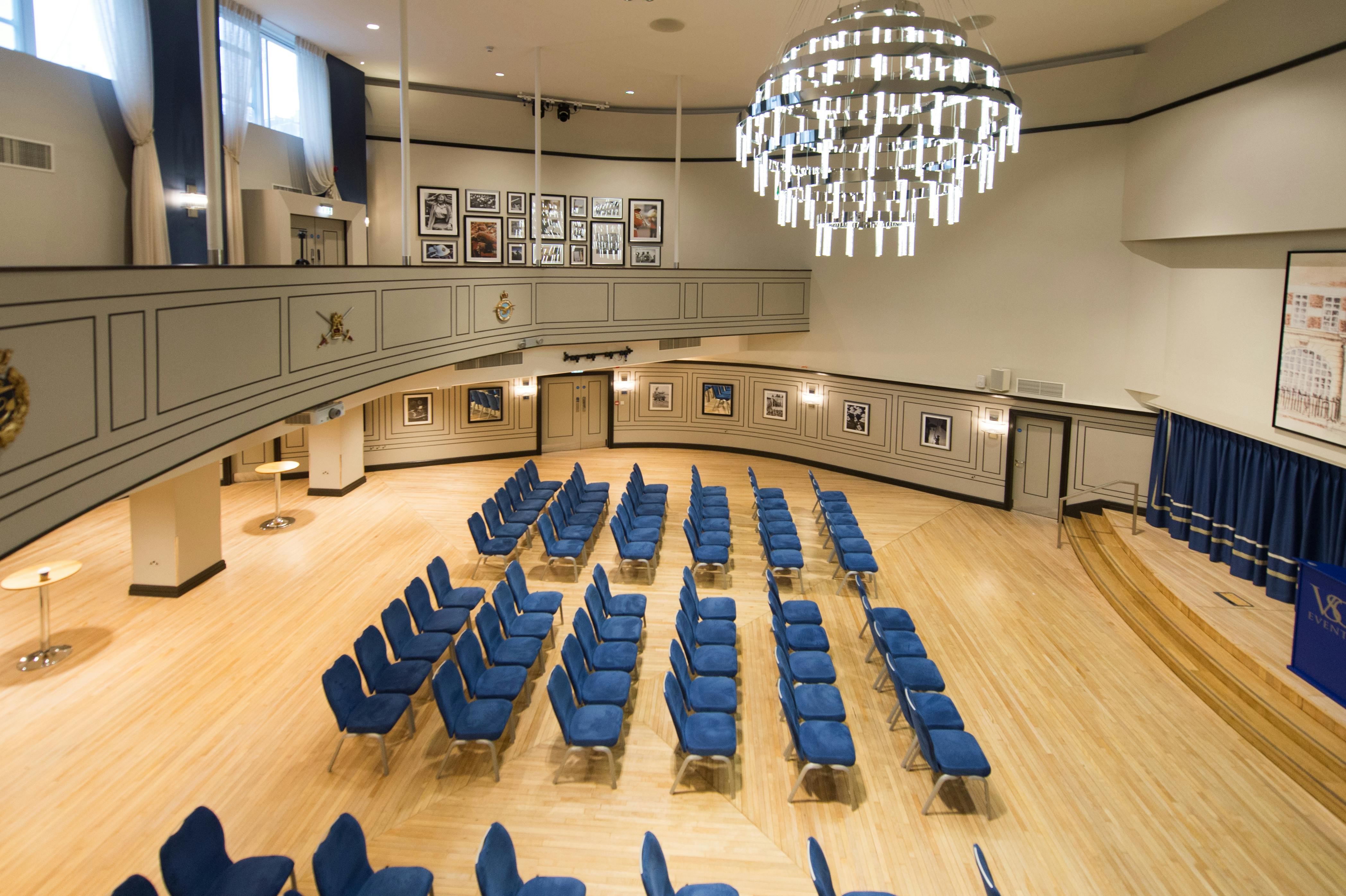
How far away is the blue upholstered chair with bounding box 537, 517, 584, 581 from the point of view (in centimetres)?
1006

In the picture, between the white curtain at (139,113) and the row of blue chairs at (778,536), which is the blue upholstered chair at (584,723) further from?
the white curtain at (139,113)

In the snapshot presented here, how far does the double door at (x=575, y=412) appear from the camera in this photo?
17.3 m

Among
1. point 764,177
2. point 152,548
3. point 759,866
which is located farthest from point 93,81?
point 759,866

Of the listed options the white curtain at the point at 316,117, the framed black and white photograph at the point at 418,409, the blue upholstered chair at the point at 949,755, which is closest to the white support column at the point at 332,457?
the framed black and white photograph at the point at 418,409

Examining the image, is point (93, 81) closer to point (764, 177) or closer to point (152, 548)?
point (152, 548)

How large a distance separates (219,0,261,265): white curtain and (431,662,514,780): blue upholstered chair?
22.6 ft

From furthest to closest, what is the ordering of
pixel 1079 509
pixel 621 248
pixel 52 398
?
pixel 621 248
pixel 1079 509
pixel 52 398

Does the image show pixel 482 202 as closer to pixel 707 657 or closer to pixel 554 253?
pixel 554 253

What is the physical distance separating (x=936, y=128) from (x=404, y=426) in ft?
42.6

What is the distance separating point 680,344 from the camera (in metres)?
14.6

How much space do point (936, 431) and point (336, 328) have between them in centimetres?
1066

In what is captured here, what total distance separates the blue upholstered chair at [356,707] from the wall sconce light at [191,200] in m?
5.85

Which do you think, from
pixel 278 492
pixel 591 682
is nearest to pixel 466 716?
pixel 591 682

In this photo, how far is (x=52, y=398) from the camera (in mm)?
3789
